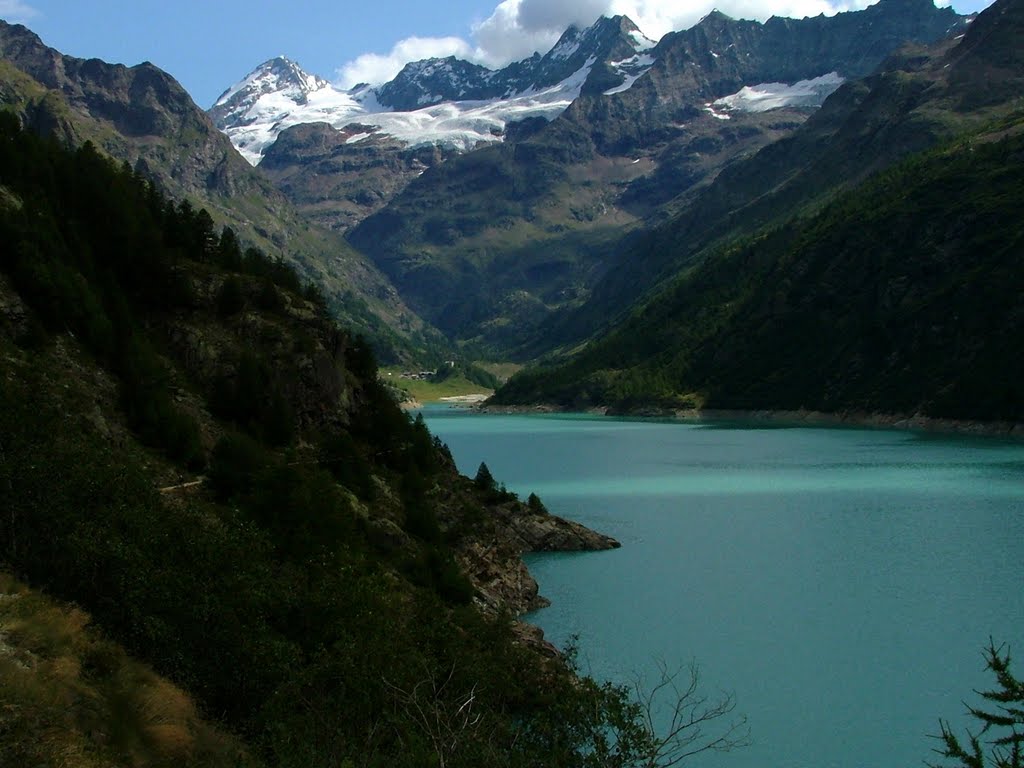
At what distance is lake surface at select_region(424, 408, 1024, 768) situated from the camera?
1612 inches

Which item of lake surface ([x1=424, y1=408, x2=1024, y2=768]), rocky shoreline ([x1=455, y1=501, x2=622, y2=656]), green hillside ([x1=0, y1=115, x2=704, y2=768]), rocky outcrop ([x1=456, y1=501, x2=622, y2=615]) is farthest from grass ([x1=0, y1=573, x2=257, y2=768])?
rocky outcrop ([x1=456, y1=501, x2=622, y2=615])

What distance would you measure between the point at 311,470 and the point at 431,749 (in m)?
31.2

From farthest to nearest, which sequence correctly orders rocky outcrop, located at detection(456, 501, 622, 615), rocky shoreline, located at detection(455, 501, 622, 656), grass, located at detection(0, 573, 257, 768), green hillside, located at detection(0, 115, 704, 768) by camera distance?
rocky outcrop, located at detection(456, 501, 622, 615)
rocky shoreline, located at detection(455, 501, 622, 656)
green hillside, located at detection(0, 115, 704, 768)
grass, located at detection(0, 573, 257, 768)

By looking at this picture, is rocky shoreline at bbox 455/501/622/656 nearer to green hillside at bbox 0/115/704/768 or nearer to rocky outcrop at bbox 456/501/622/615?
rocky outcrop at bbox 456/501/622/615

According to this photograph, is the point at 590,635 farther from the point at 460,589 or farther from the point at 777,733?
the point at 777,733

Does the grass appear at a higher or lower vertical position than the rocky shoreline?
higher

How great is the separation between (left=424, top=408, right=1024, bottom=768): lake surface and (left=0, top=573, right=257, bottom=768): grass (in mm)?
20172

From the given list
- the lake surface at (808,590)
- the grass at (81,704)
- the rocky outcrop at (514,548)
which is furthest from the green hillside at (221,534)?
the lake surface at (808,590)

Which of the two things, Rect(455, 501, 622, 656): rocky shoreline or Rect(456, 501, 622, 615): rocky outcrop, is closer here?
Rect(455, 501, 622, 656): rocky shoreline

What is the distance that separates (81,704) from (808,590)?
49861 millimetres

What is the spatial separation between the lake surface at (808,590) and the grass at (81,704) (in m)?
20.2

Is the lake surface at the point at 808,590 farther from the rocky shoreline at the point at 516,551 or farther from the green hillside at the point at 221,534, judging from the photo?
the green hillside at the point at 221,534

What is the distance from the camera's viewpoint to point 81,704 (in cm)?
2147

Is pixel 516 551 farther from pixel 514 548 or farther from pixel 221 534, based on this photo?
pixel 221 534
